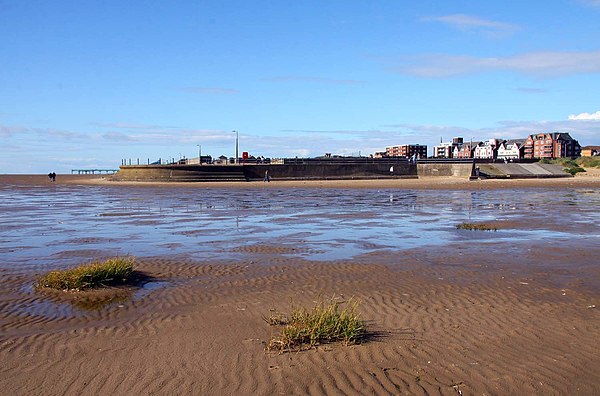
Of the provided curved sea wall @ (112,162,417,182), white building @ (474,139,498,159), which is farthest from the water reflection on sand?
white building @ (474,139,498,159)

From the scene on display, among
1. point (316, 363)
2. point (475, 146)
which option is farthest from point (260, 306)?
point (475, 146)

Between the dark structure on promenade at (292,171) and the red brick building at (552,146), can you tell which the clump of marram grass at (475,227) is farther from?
the red brick building at (552,146)

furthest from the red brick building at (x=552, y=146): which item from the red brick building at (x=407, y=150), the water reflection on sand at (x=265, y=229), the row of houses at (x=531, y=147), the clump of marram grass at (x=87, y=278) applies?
the clump of marram grass at (x=87, y=278)

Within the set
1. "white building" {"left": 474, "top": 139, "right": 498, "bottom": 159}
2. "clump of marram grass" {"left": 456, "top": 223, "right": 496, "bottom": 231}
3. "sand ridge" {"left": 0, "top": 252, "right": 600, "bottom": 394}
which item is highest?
"white building" {"left": 474, "top": 139, "right": 498, "bottom": 159}

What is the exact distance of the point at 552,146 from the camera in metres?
148

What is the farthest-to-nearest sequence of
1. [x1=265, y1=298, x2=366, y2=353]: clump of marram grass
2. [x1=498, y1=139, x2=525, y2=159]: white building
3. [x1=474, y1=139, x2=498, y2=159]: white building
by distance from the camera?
[x1=474, y1=139, x2=498, y2=159]: white building < [x1=498, y1=139, x2=525, y2=159]: white building < [x1=265, y1=298, x2=366, y2=353]: clump of marram grass

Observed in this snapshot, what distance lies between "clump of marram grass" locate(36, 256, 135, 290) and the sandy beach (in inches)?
13.6

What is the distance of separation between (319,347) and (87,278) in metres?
5.23

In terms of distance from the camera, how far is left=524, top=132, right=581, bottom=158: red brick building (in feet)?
481

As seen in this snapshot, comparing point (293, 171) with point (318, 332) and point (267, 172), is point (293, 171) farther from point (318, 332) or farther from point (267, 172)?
point (318, 332)

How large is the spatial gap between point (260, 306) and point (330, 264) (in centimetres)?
393

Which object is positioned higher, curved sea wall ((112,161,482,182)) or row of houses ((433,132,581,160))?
row of houses ((433,132,581,160))

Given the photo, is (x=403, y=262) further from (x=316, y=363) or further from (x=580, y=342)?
(x=316, y=363)

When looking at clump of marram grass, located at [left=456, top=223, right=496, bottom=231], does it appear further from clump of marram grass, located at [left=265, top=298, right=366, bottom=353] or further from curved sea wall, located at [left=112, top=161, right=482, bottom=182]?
curved sea wall, located at [left=112, top=161, right=482, bottom=182]
